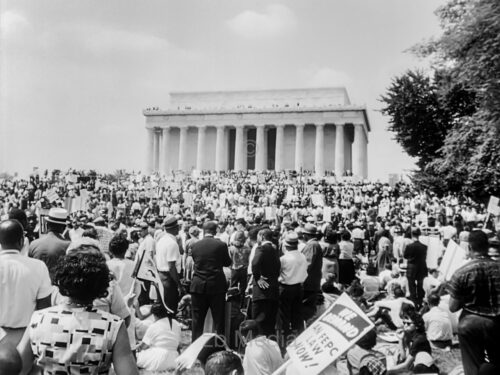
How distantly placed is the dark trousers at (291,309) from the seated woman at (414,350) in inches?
68.7

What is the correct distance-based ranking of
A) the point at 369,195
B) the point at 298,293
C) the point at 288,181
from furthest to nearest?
the point at 288,181, the point at 369,195, the point at 298,293

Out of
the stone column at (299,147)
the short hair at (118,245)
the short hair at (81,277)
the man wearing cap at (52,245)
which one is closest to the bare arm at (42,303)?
the man wearing cap at (52,245)

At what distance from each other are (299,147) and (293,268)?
187 feet

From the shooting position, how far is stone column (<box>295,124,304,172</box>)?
210ft

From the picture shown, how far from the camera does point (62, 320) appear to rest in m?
2.71

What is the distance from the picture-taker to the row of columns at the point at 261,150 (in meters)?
63.1

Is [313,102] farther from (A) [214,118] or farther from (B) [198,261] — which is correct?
(B) [198,261]

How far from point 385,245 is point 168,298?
24.1 feet

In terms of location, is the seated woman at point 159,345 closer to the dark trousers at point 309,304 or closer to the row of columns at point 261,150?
the dark trousers at point 309,304

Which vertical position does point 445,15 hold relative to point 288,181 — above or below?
above

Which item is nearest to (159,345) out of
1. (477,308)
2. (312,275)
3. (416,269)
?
(312,275)

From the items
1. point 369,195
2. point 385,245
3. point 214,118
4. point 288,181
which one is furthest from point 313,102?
point 385,245

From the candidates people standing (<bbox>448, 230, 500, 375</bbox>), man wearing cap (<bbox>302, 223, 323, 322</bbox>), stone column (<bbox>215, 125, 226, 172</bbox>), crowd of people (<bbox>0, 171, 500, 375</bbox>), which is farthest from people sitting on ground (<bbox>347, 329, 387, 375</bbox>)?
stone column (<bbox>215, 125, 226, 172</bbox>)

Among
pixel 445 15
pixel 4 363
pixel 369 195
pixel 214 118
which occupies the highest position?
pixel 214 118
